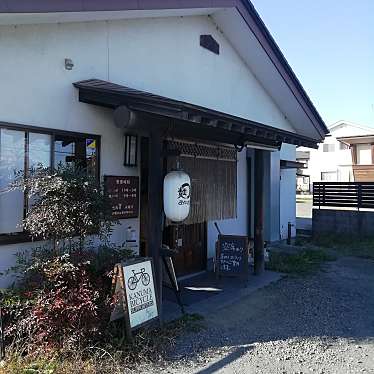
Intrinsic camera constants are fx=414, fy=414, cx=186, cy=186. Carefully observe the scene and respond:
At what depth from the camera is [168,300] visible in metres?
6.69

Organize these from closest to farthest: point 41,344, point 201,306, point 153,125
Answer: point 41,344, point 153,125, point 201,306

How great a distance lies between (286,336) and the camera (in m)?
5.36

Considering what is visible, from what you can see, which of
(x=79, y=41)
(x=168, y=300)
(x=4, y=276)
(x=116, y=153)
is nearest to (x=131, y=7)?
(x=79, y=41)

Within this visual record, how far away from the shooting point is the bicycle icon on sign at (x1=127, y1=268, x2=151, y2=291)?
4827 mm

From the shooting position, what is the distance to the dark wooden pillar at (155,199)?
5673mm

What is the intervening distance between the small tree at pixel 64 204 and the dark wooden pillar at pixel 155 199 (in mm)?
1069

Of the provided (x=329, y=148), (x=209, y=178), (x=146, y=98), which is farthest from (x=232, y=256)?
(x=329, y=148)

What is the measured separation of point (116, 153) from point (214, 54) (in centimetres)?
384

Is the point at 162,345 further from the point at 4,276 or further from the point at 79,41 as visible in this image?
the point at 79,41

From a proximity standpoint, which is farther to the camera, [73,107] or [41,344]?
[73,107]

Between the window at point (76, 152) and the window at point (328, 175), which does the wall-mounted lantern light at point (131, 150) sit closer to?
the window at point (76, 152)

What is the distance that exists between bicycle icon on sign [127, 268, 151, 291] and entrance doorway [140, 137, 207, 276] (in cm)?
203

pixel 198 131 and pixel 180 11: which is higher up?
pixel 180 11

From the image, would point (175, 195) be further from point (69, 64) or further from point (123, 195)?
point (69, 64)
